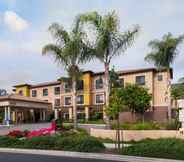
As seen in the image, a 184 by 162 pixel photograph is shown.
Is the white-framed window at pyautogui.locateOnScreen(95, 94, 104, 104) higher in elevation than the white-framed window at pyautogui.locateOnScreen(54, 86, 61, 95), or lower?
lower

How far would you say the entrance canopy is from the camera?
176ft

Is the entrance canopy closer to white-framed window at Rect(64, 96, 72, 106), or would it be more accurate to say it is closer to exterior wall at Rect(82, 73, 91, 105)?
white-framed window at Rect(64, 96, 72, 106)

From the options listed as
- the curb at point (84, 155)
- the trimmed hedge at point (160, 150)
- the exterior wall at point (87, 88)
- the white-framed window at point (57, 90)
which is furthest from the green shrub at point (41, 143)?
the white-framed window at point (57, 90)

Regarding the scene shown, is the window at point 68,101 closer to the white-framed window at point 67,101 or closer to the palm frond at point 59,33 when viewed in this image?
the white-framed window at point 67,101

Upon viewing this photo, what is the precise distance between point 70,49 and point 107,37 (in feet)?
10.8

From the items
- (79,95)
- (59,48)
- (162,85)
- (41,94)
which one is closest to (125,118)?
(162,85)

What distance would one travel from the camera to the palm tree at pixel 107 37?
23547 mm

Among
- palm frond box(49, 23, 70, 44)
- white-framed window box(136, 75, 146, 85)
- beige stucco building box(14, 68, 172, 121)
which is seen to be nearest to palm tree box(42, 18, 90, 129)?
palm frond box(49, 23, 70, 44)

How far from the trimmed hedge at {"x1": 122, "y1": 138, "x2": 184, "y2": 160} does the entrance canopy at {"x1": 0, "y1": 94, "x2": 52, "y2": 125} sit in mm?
37528

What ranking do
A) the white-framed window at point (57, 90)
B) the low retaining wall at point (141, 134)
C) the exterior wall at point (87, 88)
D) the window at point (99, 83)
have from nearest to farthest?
1. the low retaining wall at point (141, 134)
2. the window at point (99, 83)
3. the exterior wall at point (87, 88)
4. the white-framed window at point (57, 90)

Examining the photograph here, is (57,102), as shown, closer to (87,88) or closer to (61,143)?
(87,88)

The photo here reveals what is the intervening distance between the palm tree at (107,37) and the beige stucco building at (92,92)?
2674 centimetres

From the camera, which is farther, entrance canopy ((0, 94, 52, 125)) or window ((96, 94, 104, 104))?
window ((96, 94, 104, 104))

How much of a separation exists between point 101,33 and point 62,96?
46.0 meters
